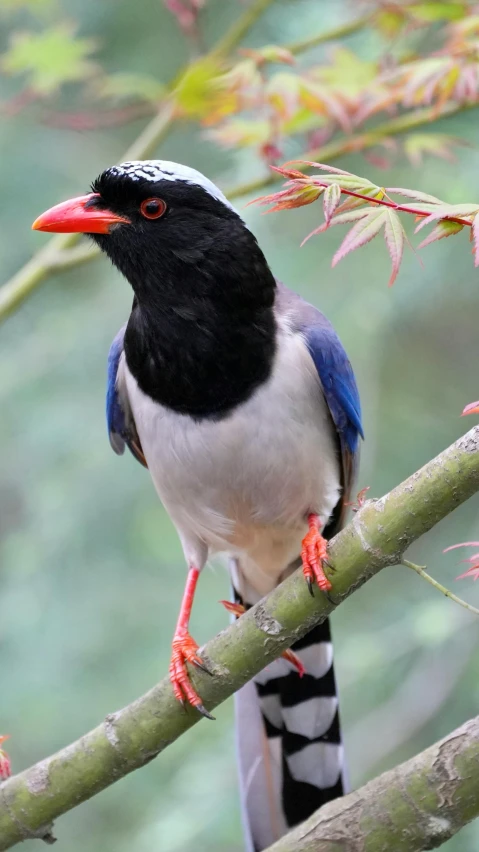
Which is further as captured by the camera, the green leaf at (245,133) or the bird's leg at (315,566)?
the green leaf at (245,133)

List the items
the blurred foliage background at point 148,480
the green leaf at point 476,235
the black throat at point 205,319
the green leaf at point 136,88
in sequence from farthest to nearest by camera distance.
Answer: the blurred foliage background at point 148,480 < the green leaf at point 136,88 < the black throat at point 205,319 < the green leaf at point 476,235

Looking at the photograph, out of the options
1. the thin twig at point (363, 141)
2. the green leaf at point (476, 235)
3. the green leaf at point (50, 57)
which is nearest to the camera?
the green leaf at point (476, 235)

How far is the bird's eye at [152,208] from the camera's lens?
3.44 m

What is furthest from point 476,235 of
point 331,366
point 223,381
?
point 331,366

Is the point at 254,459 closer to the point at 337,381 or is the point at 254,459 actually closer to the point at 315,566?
the point at 337,381

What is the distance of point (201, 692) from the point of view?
304cm

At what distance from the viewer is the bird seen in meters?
3.39

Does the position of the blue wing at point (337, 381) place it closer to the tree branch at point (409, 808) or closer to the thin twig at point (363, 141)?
the thin twig at point (363, 141)

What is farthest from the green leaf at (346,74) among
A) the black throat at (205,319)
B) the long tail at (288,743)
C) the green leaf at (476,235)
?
the green leaf at (476,235)

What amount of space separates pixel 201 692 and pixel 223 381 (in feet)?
3.28

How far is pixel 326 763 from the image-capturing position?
3904mm

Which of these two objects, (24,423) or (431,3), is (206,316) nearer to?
(431,3)

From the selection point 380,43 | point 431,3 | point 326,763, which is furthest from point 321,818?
point 380,43

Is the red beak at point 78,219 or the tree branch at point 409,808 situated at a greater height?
the red beak at point 78,219
